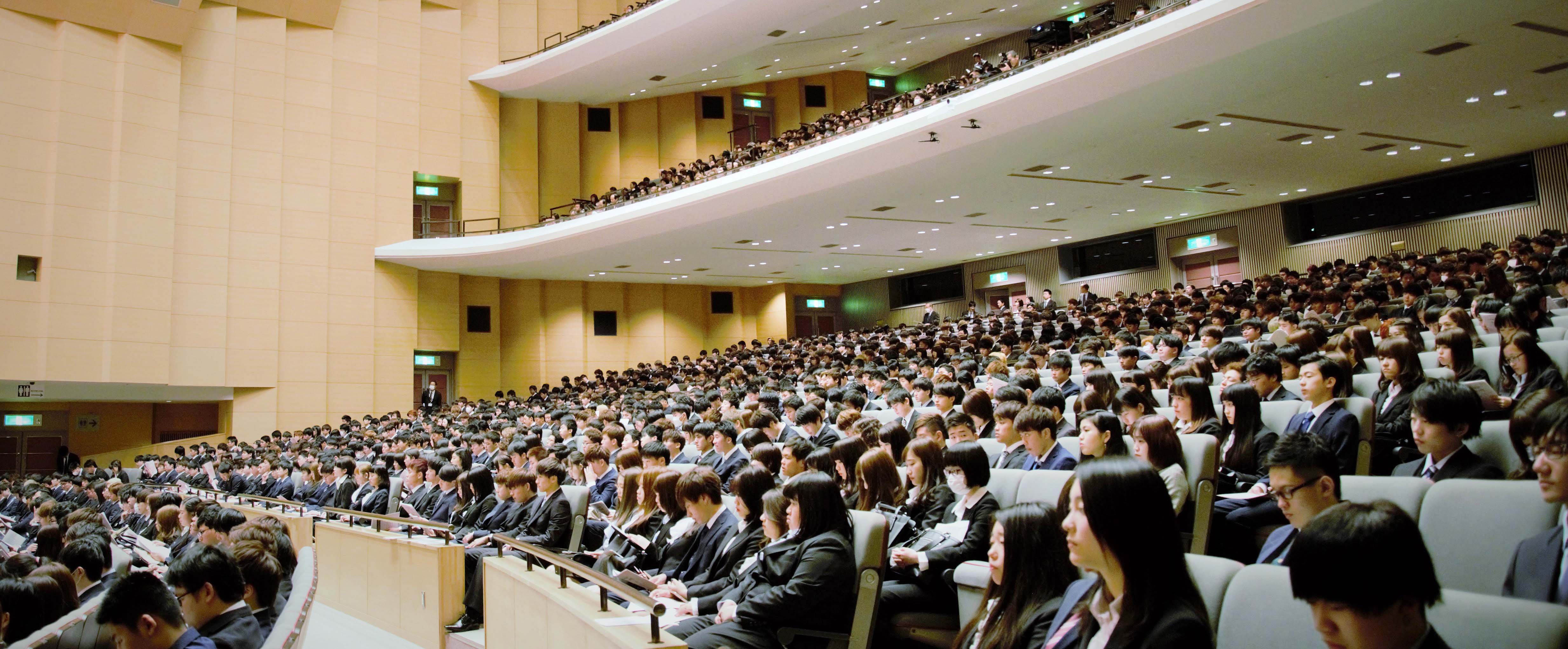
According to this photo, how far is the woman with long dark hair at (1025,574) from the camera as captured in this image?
222 cm

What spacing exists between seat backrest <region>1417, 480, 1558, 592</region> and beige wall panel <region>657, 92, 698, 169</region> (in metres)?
21.4

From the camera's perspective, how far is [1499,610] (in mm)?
1637

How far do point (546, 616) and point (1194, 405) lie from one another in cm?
304

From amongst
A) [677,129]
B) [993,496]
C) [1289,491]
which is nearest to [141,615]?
[993,496]

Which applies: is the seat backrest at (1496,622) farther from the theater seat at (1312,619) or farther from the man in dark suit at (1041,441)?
the man in dark suit at (1041,441)

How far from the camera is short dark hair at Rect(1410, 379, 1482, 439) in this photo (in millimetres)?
2918

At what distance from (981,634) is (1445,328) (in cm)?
412

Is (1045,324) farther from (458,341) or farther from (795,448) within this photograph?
(458,341)

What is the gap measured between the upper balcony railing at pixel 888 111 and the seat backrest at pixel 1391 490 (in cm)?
822

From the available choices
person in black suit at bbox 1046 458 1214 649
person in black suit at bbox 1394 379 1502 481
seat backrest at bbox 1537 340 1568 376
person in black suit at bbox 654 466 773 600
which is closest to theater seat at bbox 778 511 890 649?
person in black suit at bbox 654 466 773 600

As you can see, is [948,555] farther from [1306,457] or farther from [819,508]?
[1306,457]

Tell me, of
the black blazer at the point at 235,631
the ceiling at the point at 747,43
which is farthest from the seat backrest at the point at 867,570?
the ceiling at the point at 747,43

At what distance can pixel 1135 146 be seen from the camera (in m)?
12.8

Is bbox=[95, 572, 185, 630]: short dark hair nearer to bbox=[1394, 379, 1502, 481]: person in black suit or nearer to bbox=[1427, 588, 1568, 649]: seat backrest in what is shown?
bbox=[1427, 588, 1568, 649]: seat backrest
